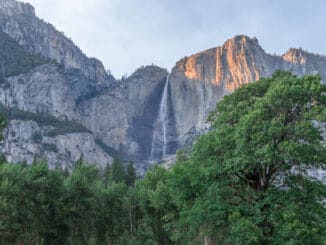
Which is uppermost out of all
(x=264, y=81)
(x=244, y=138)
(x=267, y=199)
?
(x=264, y=81)

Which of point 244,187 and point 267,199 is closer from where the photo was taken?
point 267,199

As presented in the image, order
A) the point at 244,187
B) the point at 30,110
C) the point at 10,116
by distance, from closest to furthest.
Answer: the point at 244,187 < the point at 10,116 < the point at 30,110

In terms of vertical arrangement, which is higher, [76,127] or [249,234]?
[76,127]

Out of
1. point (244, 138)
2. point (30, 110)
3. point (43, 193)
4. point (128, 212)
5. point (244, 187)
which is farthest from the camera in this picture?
point (30, 110)

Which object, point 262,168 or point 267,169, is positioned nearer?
point 262,168

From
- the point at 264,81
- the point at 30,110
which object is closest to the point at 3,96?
the point at 30,110

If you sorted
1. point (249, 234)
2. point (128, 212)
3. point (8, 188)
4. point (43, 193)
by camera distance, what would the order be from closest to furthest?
point (249, 234) → point (8, 188) → point (43, 193) → point (128, 212)

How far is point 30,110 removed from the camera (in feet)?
637

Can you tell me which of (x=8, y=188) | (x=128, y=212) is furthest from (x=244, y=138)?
(x=128, y=212)

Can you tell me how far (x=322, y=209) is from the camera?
23203mm

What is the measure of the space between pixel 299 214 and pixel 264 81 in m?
9.07

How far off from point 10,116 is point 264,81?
16804 cm

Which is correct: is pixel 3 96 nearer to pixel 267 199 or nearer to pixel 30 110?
pixel 30 110

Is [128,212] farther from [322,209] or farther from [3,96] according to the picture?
[3,96]
